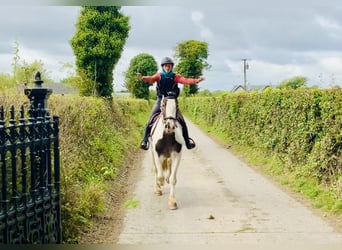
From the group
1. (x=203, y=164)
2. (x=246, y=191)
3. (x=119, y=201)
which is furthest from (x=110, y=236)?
(x=203, y=164)

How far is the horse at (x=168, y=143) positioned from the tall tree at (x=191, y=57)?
45.0 m

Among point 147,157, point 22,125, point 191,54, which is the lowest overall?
point 147,157

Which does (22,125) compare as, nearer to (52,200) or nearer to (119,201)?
(52,200)

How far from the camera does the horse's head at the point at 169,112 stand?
8922 mm

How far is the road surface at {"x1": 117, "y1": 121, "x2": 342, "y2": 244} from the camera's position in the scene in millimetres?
7141

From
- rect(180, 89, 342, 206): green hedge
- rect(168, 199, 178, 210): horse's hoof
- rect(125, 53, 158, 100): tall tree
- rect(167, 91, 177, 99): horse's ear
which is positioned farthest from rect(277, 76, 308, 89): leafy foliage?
rect(125, 53, 158, 100): tall tree

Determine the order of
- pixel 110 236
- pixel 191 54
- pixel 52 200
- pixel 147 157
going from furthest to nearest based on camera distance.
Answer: pixel 191 54, pixel 147 157, pixel 110 236, pixel 52 200

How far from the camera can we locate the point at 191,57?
185 ft

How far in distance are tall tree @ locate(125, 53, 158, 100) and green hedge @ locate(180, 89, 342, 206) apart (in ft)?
103

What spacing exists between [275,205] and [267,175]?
3548 millimetres

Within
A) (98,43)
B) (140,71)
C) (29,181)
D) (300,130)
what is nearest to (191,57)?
(140,71)

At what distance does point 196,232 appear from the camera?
739 cm

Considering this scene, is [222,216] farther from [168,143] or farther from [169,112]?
[169,112]

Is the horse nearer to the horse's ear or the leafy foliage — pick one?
the horse's ear
